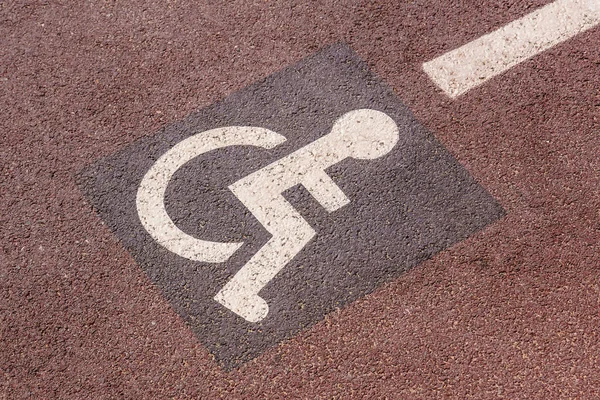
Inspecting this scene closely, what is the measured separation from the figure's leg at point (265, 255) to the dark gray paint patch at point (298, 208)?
0.05 metres

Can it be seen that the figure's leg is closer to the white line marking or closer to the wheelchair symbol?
the wheelchair symbol

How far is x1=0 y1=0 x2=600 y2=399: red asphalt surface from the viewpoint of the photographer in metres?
4.13

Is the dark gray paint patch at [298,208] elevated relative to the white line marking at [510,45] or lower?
lower

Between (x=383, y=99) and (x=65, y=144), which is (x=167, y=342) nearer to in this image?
(x=65, y=144)

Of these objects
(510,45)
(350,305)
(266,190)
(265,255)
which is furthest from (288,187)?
(510,45)

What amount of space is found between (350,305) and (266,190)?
957 mm

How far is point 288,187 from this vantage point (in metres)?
4.68

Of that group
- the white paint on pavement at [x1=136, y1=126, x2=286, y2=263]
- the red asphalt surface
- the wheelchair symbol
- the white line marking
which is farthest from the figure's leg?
the white line marking

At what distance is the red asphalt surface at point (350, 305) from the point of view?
13.6ft

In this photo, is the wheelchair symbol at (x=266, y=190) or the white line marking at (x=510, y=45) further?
the white line marking at (x=510, y=45)

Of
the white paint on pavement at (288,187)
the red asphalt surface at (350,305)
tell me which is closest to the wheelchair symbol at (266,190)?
the white paint on pavement at (288,187)

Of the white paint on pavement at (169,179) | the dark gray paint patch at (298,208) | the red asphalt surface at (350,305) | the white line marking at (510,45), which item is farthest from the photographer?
the white line marking at (510,45)

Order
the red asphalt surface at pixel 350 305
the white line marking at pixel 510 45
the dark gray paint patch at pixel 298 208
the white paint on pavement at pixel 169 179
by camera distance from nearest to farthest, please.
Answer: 1. the red asphalt surface at pixel 350 305
2. the dark gray paint patch at pixel 298 208
3. the white paint on pavement at pixel 169 179
4. the white line marking at pixel 510 45

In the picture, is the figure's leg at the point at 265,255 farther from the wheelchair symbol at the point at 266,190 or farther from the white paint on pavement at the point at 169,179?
the white paint on pavement at the point at 169,179
